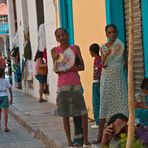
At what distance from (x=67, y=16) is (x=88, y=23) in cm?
214

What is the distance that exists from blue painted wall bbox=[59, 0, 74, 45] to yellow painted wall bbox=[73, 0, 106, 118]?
0.35 m

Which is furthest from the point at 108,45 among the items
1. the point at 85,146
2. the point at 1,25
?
the point at 1,25

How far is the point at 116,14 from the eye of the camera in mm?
8602

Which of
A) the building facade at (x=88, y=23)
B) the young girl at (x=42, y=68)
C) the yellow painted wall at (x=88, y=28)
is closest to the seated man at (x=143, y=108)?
the building facade at (x=88, y=23)

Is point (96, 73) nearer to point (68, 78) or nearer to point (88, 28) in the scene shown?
point (68, 78)

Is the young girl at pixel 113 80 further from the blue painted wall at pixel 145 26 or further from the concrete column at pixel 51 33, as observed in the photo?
the concrete column at pixel 51 33

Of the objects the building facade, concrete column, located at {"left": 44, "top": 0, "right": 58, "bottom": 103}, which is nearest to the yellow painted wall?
the building facade

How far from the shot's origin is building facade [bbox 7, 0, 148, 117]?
26.0 ft

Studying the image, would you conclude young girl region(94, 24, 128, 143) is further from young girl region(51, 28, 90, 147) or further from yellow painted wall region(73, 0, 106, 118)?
yellow painted wall region(73, 0, 106, 118)

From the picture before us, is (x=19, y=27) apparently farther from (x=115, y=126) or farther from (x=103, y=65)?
(x=115, y=126)

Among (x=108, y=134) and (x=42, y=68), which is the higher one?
(x=42, y=68)

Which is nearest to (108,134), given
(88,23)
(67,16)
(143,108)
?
(143,108)

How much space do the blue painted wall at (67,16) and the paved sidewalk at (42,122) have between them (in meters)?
1.82

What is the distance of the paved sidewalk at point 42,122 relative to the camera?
A: 27.0ft
